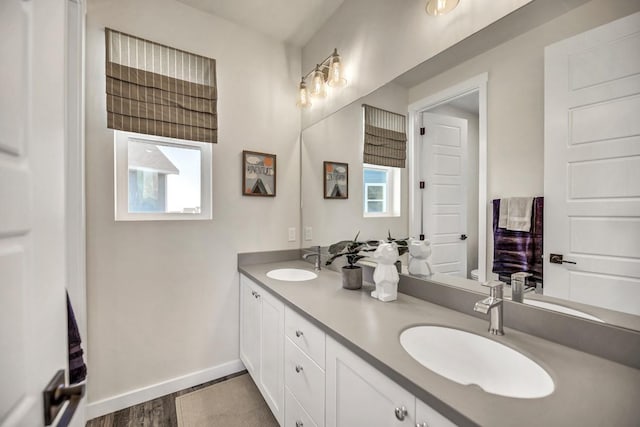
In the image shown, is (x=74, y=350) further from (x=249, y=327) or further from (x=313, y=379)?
(x=249, y=327)

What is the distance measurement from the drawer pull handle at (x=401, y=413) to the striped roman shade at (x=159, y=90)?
6.28ft

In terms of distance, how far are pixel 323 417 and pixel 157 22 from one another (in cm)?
245

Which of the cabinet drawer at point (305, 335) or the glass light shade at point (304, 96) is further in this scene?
the glass light shade at point (304, 96)

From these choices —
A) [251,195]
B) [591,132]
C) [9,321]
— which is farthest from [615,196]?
[251,195]

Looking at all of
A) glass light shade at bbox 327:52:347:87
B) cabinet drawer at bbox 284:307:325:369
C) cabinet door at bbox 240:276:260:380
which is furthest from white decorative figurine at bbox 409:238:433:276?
glass light shade at bbox 327:52:347:87

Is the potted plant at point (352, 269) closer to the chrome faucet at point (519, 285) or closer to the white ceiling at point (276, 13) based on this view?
the chrome faucet at point (519, 285)

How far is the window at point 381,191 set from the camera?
155 cm

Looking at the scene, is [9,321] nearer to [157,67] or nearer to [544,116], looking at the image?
[544,116]

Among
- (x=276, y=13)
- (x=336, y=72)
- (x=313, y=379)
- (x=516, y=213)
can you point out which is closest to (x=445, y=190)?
(x=516, y=213)

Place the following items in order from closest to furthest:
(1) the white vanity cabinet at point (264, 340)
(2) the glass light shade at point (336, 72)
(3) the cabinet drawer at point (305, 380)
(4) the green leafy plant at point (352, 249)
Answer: (3) the cabinet drawer at point (305, 380) → (1) the white vanity cabinet at point (264, 340) → (4) the green leafy plant at point (352, 249) → (2) the glass light shade at point (336, 72)

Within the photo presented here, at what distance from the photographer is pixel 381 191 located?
64.7 inches

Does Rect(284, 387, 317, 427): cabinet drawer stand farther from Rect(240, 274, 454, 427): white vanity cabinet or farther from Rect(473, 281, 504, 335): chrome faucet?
Rect(473, 281, 504, 335): chrome faucet

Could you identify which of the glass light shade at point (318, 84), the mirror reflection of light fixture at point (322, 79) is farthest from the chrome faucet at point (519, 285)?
the glass light shade at point (318, 84)

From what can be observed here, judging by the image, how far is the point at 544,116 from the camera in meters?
0.96
